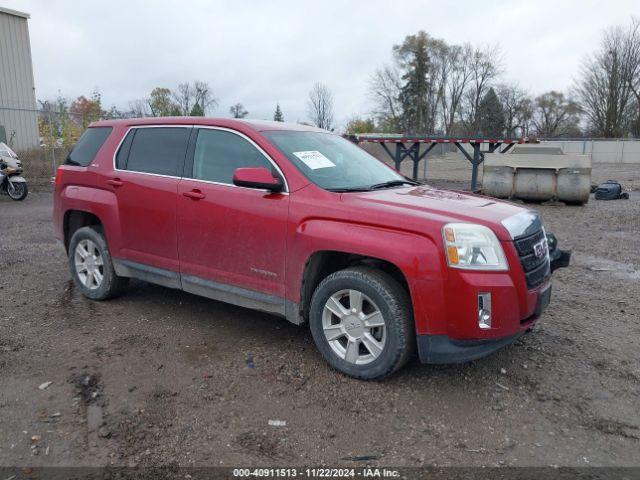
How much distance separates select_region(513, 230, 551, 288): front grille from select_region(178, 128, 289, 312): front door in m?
1.61

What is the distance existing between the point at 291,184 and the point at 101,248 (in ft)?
7.61

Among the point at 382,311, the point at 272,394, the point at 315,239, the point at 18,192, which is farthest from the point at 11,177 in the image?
the point at 382,311

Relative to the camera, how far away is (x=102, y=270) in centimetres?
516

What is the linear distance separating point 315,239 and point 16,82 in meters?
21.4

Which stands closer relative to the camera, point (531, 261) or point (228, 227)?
point (531, 261)

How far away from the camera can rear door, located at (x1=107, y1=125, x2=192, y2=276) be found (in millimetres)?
4465

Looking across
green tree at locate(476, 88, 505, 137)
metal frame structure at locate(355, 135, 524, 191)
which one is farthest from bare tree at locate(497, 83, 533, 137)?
metal frame structure at locate(355, 135, 524, 191)

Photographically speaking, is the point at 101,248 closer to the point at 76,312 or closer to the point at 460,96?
the point at 76,312

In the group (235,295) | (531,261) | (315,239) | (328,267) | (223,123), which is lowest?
A: (235,295)

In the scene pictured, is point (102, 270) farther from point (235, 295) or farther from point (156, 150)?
point (235, 295)

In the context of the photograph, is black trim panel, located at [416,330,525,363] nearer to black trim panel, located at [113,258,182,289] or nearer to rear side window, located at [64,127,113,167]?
black trim panel, located at [113,258,182,289]

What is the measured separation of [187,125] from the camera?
4578mm

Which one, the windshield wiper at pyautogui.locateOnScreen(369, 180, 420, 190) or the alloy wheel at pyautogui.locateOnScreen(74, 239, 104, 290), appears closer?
the windshield wiper at pyautogui.locateOnScreen(369, 180, 420, 190)

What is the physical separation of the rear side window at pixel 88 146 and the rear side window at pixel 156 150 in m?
0.38
